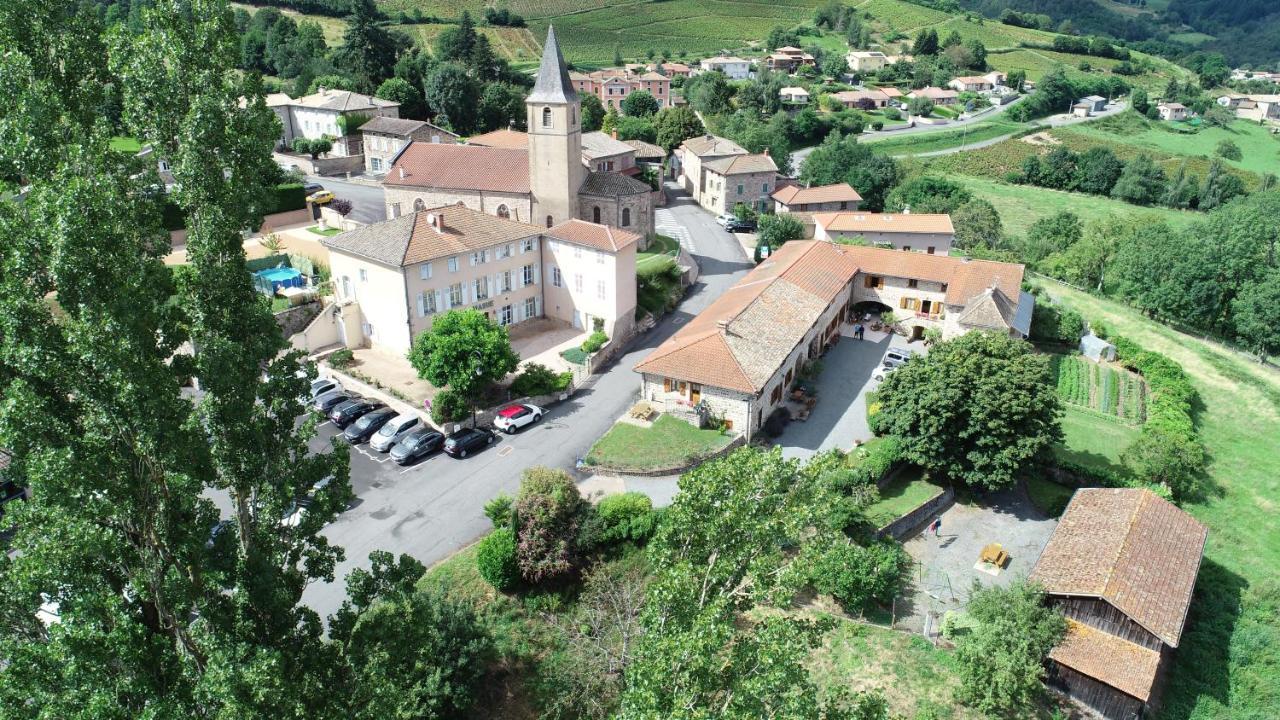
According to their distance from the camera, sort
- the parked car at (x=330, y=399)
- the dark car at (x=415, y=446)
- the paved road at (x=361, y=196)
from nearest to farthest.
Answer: the dark car at (x=415, y=446)
the parked car at (x=330, y=399)
the paved road at (x=361, y=196)

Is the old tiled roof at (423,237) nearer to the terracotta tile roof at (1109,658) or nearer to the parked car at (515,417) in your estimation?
the parked car at (515,417)

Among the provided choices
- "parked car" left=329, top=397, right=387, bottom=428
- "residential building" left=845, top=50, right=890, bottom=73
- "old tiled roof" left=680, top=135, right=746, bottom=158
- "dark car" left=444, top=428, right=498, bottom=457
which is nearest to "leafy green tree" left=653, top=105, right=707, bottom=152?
"old tiled roof" left=680, top=135, right=746, bottom=158

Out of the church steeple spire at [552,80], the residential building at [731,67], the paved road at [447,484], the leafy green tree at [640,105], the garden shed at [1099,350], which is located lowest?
the garden shed at [1099,350]

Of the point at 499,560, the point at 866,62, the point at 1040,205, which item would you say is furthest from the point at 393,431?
the point at 866,62

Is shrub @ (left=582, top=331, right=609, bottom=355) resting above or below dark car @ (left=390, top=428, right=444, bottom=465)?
above

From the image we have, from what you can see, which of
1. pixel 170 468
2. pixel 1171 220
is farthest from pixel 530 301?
pixel 1171 220

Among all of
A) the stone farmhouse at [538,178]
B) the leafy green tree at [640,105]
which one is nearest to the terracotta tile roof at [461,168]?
the stone farmhouse at [538,178]

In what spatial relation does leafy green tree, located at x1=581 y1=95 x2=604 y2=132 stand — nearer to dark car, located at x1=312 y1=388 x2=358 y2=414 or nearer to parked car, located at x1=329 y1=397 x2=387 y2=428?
dark car, located at x1=312 y1=388 x2=358 y2=414

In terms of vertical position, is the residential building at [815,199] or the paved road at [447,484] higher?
the residential building at [815,199]
